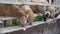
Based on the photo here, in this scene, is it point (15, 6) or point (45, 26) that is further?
point (45, 26)

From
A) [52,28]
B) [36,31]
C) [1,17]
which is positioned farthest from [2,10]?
[52,28]

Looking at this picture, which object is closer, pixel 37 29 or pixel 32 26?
pixel 32 26

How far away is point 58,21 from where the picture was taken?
13.8 ft

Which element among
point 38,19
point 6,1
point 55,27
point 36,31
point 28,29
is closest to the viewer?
point 6,1

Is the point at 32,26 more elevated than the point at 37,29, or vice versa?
the point at 32,26

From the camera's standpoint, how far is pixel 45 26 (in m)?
3.40

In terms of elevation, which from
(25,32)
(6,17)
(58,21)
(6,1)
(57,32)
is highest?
(6,1)

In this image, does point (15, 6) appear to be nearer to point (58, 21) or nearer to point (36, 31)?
point (36, 31)

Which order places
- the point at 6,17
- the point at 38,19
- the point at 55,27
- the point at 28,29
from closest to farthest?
the point at 6,17 < the point at 28,29 < the point at 38,19 < the point at 55,27

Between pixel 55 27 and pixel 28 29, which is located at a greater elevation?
pixel 28 29

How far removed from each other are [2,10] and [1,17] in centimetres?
10

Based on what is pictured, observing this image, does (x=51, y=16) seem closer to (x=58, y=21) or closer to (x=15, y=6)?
(x=58, y=21)

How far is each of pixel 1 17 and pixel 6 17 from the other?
85 mm

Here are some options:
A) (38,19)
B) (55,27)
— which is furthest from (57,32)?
(38,19)
